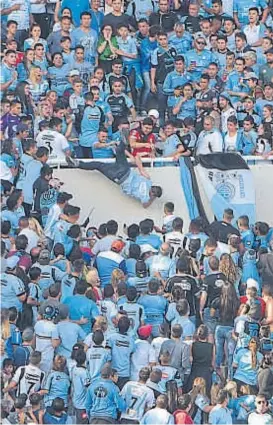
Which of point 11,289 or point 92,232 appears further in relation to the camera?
point 92,232

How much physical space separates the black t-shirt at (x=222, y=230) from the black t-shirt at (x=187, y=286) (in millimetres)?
1133

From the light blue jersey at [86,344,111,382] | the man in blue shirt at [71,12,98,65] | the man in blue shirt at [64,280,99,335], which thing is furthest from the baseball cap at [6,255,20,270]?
the man in blue shirt at [71,12,98,65]

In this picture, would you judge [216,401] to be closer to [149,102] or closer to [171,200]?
[171,200]

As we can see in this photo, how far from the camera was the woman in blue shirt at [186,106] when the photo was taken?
74.2 feet

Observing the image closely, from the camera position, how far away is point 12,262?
20.0 metres

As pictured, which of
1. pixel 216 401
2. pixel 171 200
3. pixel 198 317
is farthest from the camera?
pixel 171 200

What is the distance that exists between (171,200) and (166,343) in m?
3.15

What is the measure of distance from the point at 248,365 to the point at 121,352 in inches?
45.8

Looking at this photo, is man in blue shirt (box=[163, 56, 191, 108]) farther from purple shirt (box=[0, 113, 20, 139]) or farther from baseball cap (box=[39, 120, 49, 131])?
purple shirt (box=[0, 113, 20, 139])

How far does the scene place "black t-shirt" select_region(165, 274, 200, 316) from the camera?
776 inches

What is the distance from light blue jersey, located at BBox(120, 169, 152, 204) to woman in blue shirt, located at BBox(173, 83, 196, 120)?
107 centimetres

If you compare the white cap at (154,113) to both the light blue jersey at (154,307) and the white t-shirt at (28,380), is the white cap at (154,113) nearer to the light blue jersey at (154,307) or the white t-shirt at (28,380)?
the light blue jersey at (154,307)

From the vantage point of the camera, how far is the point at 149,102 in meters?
23.0

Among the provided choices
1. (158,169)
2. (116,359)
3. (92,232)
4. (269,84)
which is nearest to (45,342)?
(116,359)
